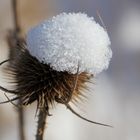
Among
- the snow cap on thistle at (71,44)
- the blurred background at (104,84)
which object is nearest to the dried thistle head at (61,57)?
the snow cap on thistle at (71,44)

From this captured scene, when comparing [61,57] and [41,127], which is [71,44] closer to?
[61,57]

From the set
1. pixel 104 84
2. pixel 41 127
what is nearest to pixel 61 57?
pixel 41 127

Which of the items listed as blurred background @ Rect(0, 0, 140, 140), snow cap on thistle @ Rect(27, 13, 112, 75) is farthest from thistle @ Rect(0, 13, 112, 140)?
blurred background @ Rect(0, 0, 140, 140)

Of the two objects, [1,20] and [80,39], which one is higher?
[1,20]

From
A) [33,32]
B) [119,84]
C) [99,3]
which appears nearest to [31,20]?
[99,3]

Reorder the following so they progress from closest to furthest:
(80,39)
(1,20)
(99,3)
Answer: (80,39) < (1,20) < (99,3)

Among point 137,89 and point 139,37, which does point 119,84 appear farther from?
point 139,37
